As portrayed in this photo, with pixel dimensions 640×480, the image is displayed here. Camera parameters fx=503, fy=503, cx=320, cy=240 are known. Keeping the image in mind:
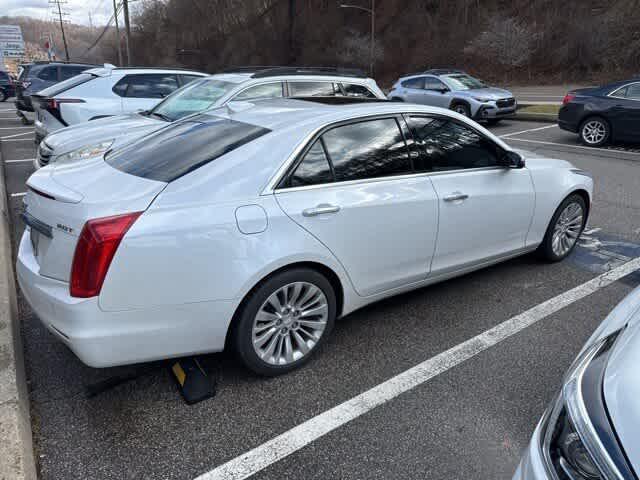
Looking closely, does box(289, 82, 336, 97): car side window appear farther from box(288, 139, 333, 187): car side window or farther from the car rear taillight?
the car rear taillight

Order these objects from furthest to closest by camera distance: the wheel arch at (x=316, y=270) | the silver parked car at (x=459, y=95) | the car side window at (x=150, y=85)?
the silver parked car at (x=459, y=95) < the car side window at (x=150, y=85) < the wheel arch at (x=316, y=270)

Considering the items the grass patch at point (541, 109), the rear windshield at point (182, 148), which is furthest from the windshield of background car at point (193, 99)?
the grass patch at point (541, 109)

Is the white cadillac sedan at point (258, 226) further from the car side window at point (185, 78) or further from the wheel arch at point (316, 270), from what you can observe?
the car side window at point (185, 78)

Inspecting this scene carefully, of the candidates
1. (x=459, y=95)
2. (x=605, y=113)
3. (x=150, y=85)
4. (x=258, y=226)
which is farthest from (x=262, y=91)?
(x=459, y=95)

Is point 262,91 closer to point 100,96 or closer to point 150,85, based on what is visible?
point 150,85

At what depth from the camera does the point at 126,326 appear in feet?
8.46

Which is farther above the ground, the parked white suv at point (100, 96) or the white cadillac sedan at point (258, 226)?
the parked white suv at point (100, 96)

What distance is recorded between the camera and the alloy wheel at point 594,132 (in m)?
11.0

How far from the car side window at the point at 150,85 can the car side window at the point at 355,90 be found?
12.1 feet

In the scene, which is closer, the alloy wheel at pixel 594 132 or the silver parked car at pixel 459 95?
the alloy wheel at pixel 594 132

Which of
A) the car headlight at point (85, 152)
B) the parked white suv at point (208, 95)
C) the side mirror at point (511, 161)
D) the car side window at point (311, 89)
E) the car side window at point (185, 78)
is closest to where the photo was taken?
the side mirror at point (511, 161)

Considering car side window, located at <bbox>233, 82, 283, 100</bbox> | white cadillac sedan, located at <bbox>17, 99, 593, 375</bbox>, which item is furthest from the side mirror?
car side window, located at <bbox>233, 82, 283, 100</bbox>

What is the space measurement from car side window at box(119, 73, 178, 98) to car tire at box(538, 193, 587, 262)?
23.1 feet

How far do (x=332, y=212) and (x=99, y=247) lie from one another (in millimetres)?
1316
